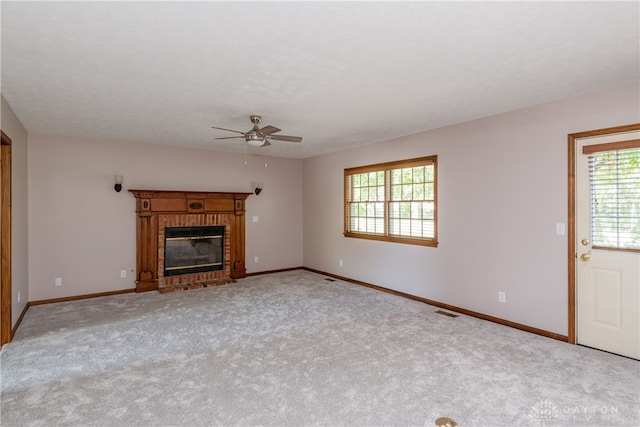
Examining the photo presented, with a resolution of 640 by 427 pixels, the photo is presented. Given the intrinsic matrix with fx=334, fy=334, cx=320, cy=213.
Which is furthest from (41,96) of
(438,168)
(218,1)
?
(438,168)

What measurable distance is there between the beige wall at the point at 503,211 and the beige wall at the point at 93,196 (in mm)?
3590

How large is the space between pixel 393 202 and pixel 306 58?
3454mm

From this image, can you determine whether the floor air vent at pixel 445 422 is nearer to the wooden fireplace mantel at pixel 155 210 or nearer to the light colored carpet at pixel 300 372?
the light colored carpet at pixel 300 372

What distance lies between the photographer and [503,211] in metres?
4.03

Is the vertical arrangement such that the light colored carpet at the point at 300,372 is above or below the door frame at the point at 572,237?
below

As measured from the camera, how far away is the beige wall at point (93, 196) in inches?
196

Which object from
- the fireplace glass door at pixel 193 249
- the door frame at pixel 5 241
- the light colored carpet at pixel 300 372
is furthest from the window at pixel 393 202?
the door frame at pixel 5 241

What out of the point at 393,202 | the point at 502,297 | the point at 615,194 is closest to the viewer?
the point at 615,194

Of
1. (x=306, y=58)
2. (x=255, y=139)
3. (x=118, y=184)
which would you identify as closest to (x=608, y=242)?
(x=306, y=58)

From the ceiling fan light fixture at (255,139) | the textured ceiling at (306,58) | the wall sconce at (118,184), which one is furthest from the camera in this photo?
the wall sconce at (118,184)

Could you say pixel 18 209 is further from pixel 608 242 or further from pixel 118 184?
pixel 608 242

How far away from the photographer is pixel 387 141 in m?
5.55

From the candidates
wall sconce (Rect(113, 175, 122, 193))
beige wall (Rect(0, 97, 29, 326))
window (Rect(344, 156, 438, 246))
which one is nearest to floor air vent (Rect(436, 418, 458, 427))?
window (Rect(344, 156, 438, 246))

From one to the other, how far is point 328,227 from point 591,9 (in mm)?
5360
